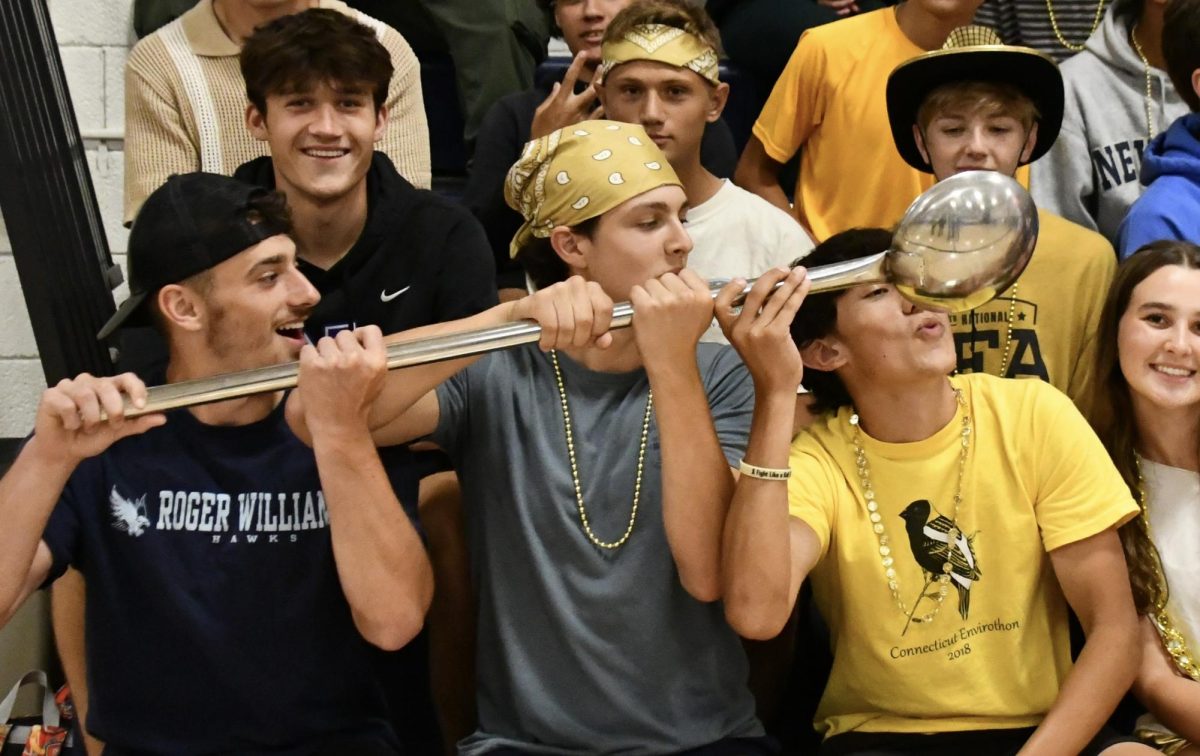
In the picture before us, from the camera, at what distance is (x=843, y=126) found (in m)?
2.44

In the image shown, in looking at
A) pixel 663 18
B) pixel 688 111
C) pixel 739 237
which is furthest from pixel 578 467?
pixel 663 18

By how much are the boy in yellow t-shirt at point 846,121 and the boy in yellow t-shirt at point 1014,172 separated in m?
Answer: 0.27

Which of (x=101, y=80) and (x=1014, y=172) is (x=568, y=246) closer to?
(x=1014, y=172)

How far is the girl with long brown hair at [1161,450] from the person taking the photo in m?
1.72

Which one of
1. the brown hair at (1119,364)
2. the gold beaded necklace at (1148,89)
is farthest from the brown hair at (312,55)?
the gold beaded necklace at (1148,89)

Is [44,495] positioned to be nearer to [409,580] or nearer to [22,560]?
[22,560]

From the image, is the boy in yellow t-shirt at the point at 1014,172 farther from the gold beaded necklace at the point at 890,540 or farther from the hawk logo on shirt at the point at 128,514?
the hawk logo on shirt at the point at 128,514

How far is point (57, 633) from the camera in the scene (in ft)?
5.79

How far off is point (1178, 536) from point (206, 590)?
113cm

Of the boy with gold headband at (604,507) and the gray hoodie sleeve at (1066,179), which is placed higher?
the gray hoodie sleeve at (1066,179)

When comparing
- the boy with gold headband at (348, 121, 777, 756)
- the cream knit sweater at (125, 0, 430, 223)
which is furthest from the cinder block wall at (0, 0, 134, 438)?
the boy with gold headband at (348, 121, 777, 756)

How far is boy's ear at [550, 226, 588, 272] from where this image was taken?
70.6 inches

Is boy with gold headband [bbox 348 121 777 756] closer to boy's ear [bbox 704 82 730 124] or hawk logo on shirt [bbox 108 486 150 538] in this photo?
hawk logo on shirt [bbox 108 486 150 538]

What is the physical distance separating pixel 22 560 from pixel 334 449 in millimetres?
334
